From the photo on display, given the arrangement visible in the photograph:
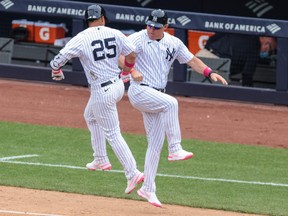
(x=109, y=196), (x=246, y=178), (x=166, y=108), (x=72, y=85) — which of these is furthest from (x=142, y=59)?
(x=72, y=85)

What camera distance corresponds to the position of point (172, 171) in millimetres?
10805

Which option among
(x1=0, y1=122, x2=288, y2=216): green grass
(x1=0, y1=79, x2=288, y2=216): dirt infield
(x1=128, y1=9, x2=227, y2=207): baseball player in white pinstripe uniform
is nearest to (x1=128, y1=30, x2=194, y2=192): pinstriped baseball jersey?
(x1=128, y1=9, x2=227, y2=207): baseball player in white pinstripe uniform

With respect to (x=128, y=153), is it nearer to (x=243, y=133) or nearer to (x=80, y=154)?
(x=80, y=154)

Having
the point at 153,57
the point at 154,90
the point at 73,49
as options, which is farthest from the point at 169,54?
the point at 73,49

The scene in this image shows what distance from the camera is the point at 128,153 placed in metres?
8.63

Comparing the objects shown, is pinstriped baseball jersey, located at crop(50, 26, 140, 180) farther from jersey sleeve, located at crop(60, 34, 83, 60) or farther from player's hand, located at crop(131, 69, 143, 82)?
player's hand, located at crop(131, 69, 143, 82)

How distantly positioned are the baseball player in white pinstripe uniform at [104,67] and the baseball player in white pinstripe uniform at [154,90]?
14cm

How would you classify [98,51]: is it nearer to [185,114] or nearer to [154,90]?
[154,90]

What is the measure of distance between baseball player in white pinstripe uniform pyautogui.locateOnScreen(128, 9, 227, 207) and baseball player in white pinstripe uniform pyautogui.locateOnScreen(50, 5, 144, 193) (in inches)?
5.4

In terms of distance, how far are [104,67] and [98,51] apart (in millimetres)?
159

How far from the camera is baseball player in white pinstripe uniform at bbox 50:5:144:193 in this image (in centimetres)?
845

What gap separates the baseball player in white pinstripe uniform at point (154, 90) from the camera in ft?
28.2

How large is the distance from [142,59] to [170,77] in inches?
290

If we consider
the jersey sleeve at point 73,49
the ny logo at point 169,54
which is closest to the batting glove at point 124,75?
the ny logo at point 169,54
